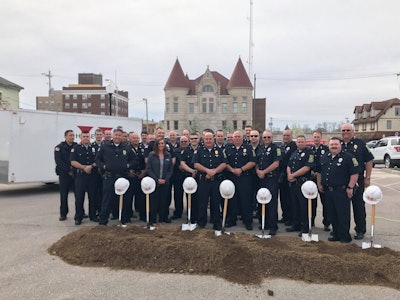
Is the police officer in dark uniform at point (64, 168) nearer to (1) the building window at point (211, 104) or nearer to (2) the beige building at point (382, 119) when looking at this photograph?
(2) the beige building at point (382, 119)

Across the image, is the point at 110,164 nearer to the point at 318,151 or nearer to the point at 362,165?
the point at 318,151

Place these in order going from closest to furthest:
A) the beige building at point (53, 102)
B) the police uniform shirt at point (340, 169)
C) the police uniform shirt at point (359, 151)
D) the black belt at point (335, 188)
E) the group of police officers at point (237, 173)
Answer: the police uniform shirt at point (340, 169), the black belt at point (335, 188), the group of police officers at point (237, 173), the police uniform shirt at point (359, 151), the beige building at point (53, 102)

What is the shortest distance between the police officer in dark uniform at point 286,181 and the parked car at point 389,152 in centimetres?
1553

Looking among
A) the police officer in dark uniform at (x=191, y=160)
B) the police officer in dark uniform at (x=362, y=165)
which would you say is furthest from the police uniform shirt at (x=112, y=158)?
the police officer in dark uniform at (x=362, y=165)

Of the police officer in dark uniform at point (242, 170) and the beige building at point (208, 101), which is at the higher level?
the beige building at point (208, 101)

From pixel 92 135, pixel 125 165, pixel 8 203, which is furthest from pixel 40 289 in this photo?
pixel 92 135

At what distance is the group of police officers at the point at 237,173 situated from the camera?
18.5 ft

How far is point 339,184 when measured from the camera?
5.47m

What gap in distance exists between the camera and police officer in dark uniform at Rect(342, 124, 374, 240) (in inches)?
231

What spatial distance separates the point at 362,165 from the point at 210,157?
266 cm

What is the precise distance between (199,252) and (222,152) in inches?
92.6

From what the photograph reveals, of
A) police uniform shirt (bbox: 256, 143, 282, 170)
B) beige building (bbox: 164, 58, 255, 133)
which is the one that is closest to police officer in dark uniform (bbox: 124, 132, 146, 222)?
police uniform shirt (bbox: 256, 143, 282, 170)

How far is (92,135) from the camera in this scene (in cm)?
1180

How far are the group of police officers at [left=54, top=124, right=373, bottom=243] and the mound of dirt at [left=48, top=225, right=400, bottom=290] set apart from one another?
102 cm
